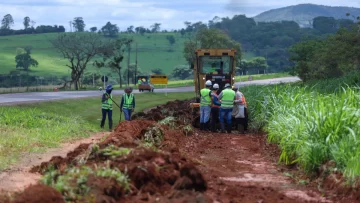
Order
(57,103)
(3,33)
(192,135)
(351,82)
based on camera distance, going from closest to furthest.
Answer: (192,135), (351,82), (57,103), (3,33)

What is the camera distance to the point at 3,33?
15450 cm

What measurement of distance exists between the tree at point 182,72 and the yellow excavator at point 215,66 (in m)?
87.8

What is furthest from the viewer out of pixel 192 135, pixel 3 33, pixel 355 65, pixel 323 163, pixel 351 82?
pixel 3 33

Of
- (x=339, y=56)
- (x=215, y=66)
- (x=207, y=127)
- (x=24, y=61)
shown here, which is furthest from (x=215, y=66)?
(x=24, y=61)

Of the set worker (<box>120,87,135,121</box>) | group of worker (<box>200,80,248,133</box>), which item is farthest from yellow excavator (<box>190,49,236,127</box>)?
worker (<box>120,87,135,121</box>)

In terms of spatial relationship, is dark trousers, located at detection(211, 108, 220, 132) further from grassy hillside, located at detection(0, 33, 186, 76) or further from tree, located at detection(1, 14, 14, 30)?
tree, located at detection(1, 14, 14, 30)

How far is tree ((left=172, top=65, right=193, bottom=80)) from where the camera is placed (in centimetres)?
11925

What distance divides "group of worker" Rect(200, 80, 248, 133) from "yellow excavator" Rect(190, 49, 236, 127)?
5749 millimetres

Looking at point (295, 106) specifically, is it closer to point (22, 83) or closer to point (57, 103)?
point (57, 103)

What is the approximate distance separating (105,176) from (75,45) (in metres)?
75.1

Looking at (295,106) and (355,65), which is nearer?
(295,106)

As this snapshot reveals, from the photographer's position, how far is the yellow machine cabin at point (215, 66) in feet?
100

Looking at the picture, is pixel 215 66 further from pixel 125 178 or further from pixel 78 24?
pixel 78 24

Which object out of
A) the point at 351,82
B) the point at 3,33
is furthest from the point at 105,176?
the point at 3,33
